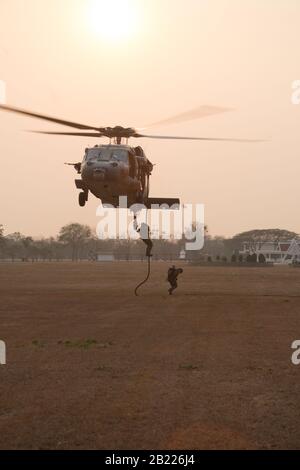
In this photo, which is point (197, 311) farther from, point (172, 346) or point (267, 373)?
point (267, 373)

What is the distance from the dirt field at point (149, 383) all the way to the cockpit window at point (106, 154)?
607 cm

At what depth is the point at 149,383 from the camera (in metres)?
15.1

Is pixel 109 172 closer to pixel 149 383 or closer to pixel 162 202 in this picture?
pixel 162 202

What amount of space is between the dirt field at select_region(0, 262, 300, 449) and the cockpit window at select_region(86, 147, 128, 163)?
6070mm

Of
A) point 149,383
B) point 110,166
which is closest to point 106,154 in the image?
point 110,166

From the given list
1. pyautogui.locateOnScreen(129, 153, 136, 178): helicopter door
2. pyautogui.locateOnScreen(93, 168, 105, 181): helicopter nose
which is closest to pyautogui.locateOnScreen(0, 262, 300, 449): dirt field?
pyautogui.locateOnScreen(93, 168, 105, 181): helicopter nose

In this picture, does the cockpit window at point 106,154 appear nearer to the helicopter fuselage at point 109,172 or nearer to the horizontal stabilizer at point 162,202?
the helicopter fuselage at point 109,172

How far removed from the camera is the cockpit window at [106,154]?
25.4 metres

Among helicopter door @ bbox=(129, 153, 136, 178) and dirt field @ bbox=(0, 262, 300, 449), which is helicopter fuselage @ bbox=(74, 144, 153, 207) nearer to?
helicopter door @ bbox=(129, 153, 136, 178)

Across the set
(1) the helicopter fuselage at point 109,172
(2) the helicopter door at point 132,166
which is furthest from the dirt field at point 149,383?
(2) the helicopter door at point 132,166

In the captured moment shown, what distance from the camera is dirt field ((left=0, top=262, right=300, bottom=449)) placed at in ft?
36.2

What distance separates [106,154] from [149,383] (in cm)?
1225
